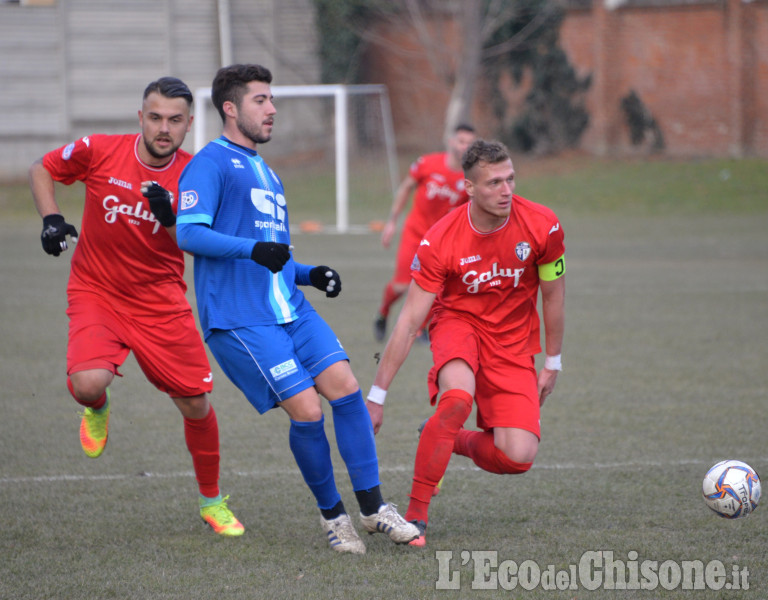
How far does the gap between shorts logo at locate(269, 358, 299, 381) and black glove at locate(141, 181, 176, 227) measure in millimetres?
810

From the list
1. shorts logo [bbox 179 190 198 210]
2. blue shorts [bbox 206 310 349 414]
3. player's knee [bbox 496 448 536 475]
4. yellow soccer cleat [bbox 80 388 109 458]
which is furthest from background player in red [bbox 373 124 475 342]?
shorts logo [bbox 179 190 198 210]

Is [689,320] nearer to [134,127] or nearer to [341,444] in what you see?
[341,444]

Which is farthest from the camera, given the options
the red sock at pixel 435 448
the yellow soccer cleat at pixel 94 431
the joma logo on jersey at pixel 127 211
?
the yellow soccer cleat at pixel 94 431

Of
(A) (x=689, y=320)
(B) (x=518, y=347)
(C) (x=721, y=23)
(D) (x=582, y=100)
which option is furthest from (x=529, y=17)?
(B) (x=518, y=347)

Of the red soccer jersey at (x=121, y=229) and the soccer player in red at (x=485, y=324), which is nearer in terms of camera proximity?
the soccer player in red at (x=485, y=324)

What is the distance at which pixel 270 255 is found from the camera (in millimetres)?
3844

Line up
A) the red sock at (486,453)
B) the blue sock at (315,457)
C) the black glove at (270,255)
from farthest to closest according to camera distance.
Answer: the red sock at (486,453), the blue sock at (315,457), the black glove at (270,255)

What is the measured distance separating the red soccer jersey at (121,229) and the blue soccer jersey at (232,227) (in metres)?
0.52

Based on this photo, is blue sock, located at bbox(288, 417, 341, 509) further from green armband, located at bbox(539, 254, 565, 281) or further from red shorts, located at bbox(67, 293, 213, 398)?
green armband, located at bbox(539, 254, 565, 281)

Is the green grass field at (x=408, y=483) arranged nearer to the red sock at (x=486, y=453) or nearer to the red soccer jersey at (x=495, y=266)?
the red sock at (x=486, y=453)

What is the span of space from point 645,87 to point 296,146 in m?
9.98

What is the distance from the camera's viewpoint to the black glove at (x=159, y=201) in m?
4.12

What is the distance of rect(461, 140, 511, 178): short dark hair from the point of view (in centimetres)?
441

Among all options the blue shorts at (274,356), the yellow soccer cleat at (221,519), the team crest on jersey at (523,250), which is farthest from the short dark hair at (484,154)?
the yellow soccer cleat at (221,519)
